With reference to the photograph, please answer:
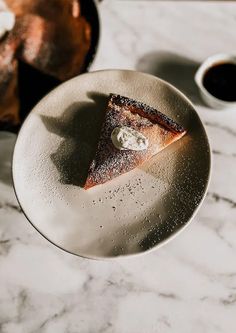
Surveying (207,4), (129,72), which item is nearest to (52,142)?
(129,72)

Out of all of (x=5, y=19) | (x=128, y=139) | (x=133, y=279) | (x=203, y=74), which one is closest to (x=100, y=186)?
(x=128, y=139)

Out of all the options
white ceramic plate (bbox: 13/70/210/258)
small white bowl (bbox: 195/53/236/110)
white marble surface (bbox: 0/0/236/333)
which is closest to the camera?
white ceramic plate (bbox: 13/70/210/258)

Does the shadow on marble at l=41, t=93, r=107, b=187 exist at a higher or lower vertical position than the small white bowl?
lower

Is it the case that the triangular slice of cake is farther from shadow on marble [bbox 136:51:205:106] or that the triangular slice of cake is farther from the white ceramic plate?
shadow on marble [bbox 136:51:205:106]

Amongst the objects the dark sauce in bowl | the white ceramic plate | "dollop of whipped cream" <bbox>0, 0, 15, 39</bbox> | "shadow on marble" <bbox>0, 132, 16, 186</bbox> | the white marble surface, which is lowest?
the white marble surface

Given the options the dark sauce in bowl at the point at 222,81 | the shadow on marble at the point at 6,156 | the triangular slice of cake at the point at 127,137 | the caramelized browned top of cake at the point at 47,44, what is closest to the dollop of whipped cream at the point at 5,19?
the caramelized browned top of cake at the point at 47,44

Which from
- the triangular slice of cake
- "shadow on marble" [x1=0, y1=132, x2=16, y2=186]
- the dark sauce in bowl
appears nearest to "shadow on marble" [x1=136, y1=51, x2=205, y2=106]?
the dark sauce in bowl

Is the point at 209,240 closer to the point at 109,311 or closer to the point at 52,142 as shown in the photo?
the point at 109,311

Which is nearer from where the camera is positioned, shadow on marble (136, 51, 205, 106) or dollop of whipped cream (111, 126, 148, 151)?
dollop of whipped cream (111, 126, 148, 151)
